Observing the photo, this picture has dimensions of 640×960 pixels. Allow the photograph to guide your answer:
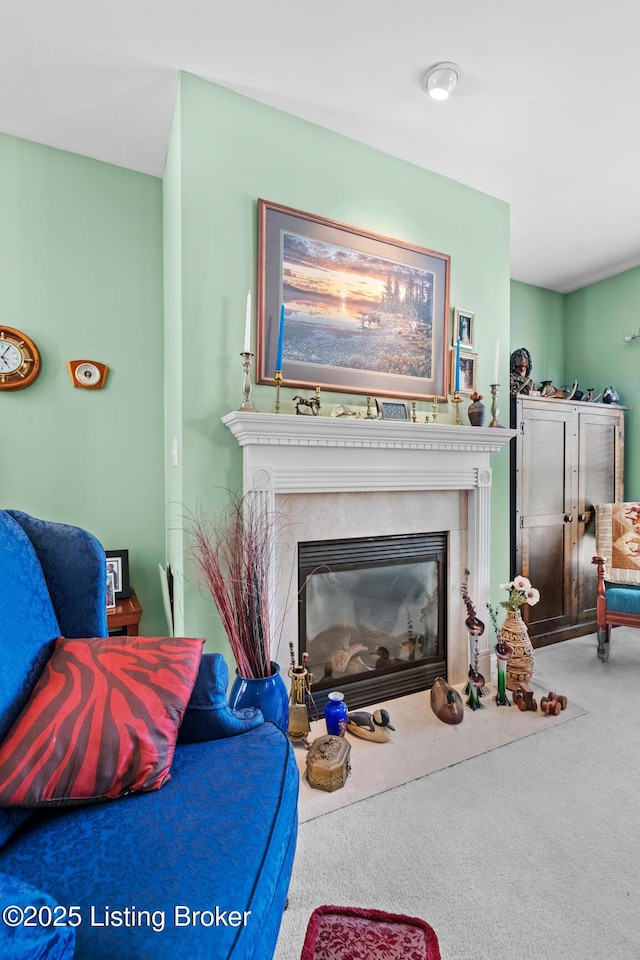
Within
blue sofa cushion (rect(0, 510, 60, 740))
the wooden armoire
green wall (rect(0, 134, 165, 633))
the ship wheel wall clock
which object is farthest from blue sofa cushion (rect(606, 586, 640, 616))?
the ship wheel wall clock

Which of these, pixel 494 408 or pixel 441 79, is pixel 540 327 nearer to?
pixel 494 408

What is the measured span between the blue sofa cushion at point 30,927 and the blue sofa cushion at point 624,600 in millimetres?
3172

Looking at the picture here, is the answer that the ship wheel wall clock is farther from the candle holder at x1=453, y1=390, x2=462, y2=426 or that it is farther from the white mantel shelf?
the candle holder at x1=453, y1=390, x2=462, y2=426

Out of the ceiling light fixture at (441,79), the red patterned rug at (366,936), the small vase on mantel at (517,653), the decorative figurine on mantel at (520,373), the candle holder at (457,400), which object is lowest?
the red patterned rug at (366,936)

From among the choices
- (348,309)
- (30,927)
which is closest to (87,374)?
(348,309)

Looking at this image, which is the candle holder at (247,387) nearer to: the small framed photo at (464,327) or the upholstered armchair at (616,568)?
the small framed photo at (464,327)

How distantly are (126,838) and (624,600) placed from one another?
9.94 ft

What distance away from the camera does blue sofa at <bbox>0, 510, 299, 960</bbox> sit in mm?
670

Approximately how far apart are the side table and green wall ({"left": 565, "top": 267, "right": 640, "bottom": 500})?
12.4 ft

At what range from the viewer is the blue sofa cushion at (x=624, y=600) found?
283 centimetres

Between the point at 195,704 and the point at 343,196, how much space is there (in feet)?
7.62

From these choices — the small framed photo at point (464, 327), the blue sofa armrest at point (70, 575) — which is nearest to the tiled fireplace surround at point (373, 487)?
the small framed photo at point (464, 327)

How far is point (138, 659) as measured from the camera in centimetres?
112

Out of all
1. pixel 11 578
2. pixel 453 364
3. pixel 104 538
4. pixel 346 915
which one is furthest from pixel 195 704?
pixel 453 364
